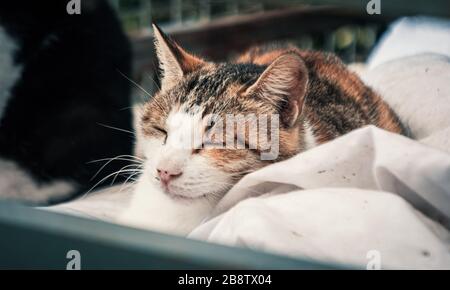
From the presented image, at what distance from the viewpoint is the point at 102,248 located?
82 cm

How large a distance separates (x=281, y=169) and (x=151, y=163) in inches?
8.6

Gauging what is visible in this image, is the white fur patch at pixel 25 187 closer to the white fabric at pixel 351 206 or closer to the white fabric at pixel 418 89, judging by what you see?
the white fabric at pixel 351 206

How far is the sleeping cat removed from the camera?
3.12 feet

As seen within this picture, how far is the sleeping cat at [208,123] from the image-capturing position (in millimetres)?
950

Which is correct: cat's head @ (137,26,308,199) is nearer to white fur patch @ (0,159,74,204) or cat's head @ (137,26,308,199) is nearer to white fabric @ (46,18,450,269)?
white fabric @ (46,18,450,269)

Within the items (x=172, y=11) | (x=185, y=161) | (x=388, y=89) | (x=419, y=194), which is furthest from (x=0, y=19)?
(x=419, y=194)

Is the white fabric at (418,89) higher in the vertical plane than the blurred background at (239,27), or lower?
lower

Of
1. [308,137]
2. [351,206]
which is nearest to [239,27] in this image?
[308,137]

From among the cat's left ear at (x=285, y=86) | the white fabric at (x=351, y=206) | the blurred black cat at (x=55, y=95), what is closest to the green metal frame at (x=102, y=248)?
the white fabric at (x=351, y=206)

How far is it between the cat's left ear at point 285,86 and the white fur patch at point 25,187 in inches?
20.8

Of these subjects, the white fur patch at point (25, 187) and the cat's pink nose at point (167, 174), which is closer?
the cat's pink nose at point (167, 174)

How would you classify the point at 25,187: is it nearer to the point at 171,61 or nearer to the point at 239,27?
the point at 171,61

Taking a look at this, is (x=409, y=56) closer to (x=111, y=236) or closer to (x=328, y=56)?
(x=328, y=56)

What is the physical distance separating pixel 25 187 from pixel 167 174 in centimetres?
51
